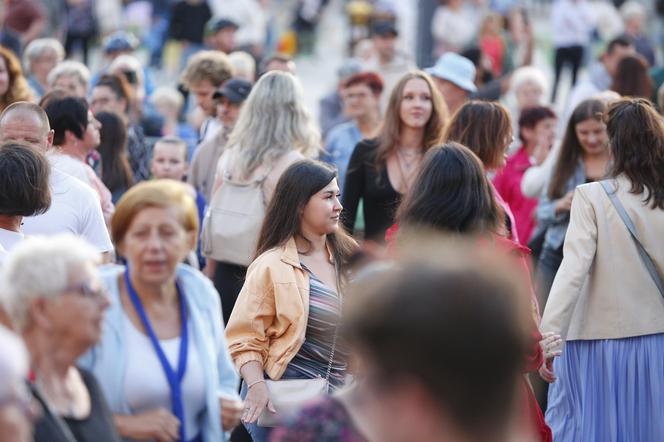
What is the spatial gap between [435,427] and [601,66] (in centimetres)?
1029

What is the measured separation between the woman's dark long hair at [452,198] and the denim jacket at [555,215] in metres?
2.60

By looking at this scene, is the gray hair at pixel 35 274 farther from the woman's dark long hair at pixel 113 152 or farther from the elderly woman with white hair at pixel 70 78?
the elderly woman with white hair at pixel 70 78

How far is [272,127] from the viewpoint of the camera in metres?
7.49

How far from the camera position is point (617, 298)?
20.0 ft

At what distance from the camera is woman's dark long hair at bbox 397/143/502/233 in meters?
5.23

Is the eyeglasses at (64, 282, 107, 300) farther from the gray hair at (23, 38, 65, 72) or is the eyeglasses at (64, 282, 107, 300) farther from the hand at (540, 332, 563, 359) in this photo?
the gray hair at (23, 38, 65, 72)

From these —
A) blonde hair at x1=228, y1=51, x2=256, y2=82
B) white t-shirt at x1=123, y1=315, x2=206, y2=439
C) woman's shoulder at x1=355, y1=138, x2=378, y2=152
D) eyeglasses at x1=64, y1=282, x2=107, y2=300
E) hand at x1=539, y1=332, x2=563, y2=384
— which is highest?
blonde hair at x1=228, y1=51, x2=256, y2=82

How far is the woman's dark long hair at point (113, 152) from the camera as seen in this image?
27.1ft

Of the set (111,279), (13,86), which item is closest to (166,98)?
(13,86)

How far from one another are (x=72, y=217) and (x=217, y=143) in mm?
2613

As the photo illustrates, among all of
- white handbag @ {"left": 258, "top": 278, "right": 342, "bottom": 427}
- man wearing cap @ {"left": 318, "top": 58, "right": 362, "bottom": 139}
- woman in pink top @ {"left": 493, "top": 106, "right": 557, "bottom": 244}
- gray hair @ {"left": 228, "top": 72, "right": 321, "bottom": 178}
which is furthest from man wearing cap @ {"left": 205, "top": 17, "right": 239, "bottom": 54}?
white handbag @ {"left": 258, "top": 278, "right": 342, "bottom": 427}

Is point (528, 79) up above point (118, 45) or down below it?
below

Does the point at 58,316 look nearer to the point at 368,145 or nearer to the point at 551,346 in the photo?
the point at 551,346

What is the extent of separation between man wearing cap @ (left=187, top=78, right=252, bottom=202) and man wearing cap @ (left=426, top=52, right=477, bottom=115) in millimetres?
1690
